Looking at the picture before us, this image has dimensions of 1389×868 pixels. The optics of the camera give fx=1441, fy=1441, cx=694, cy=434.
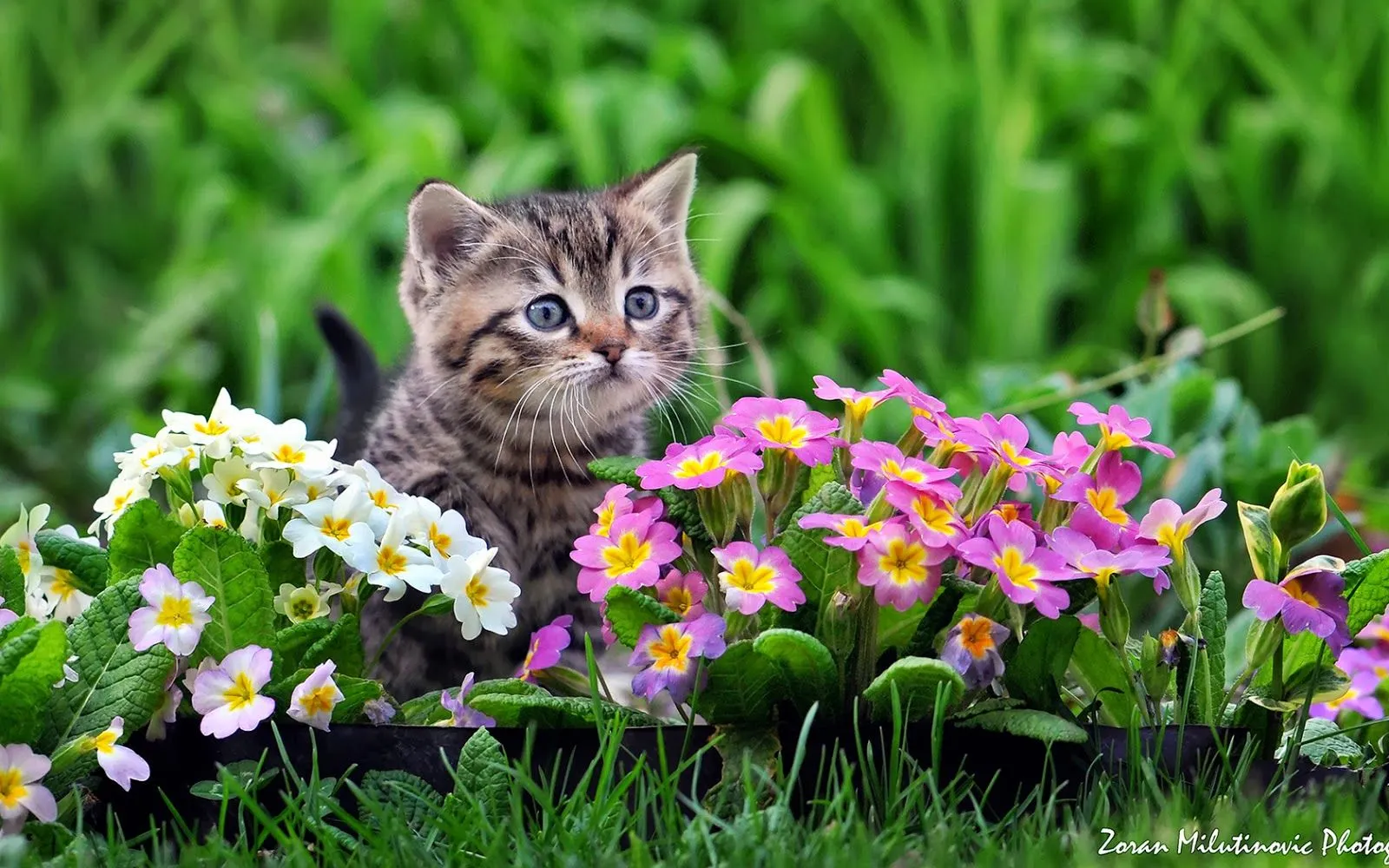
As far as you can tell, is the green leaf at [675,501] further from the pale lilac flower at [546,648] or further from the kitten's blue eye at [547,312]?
the kitten's blue eye at [547,312]

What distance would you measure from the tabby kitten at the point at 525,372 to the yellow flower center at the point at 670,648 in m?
0.49

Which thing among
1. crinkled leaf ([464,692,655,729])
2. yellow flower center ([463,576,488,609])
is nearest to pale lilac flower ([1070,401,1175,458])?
crinkled leaf ([464,692,655,729])

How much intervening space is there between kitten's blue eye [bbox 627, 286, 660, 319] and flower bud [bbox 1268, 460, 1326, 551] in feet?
3.38

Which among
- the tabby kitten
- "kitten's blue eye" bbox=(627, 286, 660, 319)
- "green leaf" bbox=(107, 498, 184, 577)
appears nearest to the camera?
"green leaf" bbox=(107, 498, 184, 577)

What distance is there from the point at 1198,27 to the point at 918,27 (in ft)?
3.02

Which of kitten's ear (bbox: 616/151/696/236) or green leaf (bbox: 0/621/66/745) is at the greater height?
kitten's ear (bbox: 616/151/696/236)

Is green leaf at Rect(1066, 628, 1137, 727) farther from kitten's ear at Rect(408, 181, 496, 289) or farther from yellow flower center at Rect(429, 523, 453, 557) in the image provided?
kitten's ear at Rect(408, 181, 496, 289)

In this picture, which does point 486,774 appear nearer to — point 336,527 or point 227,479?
point 336,527

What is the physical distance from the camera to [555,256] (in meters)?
2.30

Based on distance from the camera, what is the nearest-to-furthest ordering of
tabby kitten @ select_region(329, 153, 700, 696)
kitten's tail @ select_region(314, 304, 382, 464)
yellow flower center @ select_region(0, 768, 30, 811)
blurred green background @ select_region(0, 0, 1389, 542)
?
yellow flower center @ select_region(0, 768, 30, 811) < tabby kitten @ select_region(329, 153, 700, 696) < kitten's tail @ select_region(314, 304, 382, 464) < blurred green background @ select_region(0, 0, 1389, 542)

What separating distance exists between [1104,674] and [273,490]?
1063 mm

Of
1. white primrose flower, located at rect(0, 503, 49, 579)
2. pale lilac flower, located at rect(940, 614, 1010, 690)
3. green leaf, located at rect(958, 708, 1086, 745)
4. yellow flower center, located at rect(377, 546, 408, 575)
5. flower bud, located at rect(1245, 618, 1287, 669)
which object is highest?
white primrose flower, located at rect(0, 503, 49, 579)

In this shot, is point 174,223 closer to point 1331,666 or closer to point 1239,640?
point 1239,640

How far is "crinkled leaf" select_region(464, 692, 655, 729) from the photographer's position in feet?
5.51
